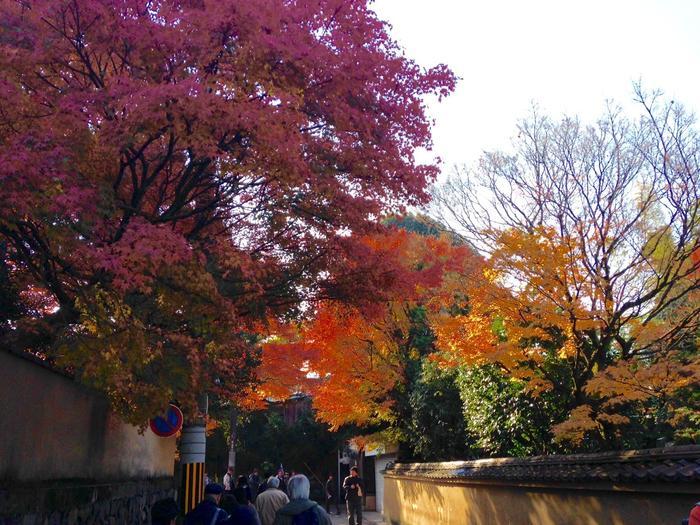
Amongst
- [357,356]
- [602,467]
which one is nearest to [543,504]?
[602,467]

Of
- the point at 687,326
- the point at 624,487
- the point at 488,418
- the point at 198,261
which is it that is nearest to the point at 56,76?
the point at 198,261

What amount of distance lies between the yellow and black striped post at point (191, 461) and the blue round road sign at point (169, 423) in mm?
2197

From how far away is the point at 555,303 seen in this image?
13398 millimetres

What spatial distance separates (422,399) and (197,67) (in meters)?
17.5

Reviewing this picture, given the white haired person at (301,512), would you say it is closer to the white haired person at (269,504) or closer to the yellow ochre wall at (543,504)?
the white haired person at (269,504)

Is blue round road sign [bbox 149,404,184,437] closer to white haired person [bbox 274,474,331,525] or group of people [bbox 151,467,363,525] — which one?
group of people [bbox 151,467,363,525]

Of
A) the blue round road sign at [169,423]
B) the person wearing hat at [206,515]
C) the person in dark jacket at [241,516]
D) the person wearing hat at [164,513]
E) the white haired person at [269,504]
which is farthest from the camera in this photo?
the blue round road sign at [169,423]

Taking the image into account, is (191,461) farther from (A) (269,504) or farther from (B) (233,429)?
(B) (233,429)

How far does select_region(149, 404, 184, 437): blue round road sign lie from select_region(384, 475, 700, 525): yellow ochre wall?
20.6 feet

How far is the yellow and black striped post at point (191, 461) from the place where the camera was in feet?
46.0

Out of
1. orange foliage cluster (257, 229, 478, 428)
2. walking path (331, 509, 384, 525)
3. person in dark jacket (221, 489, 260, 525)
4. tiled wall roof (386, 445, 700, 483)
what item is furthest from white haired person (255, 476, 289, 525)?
walking path (331, 509, 384, 525)

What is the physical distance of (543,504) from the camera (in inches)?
455

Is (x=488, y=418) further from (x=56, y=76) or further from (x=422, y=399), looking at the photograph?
(x=56, y=76)

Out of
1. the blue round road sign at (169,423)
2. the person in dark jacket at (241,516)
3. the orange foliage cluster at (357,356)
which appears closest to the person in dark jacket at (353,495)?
the orange foliage cluster at (357,356)
